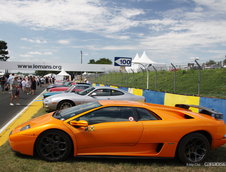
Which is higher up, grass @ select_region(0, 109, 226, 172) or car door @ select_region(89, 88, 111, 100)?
car door @ select_region(89, 88, 111, 100)

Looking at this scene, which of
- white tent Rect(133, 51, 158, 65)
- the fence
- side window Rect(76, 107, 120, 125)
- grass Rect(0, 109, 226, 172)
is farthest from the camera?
white tent Rect(133, 51, 158, 65)

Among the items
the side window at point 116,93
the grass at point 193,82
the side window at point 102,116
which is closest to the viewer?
the side window at point 102,116

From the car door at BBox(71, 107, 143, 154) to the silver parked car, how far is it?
522 cm

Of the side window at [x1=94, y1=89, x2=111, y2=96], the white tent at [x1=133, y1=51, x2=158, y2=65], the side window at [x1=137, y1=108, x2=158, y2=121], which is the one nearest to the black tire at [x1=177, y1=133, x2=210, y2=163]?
the side window at [x1=137, y1=108, x2=158, y2=121]

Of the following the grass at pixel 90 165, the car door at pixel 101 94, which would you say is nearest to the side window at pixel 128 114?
the grass at pixel 90 165

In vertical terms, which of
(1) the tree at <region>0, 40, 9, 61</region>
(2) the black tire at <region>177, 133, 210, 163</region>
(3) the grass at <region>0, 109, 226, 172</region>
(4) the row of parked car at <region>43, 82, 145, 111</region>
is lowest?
(3) the grass at <region>0, 109, 226, 172</region>

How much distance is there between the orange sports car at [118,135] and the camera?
427 centimetres

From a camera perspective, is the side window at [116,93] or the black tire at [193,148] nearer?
the black tire at [193,148]

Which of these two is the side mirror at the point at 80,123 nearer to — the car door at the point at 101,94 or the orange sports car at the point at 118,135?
the orange sports car at the point at 118,135

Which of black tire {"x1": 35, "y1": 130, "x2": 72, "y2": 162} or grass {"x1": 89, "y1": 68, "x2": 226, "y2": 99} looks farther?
grass {"x1": 89, "y1": 68, "x2": 226, "y2": 99}

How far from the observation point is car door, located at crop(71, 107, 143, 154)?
14.0 ft

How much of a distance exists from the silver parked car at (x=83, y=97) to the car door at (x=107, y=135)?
5.22 meters

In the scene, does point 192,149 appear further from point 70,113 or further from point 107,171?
point 70,113

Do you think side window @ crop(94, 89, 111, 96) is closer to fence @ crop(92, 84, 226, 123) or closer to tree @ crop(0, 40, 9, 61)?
fence @ crop(92, 84, 226, 123)
